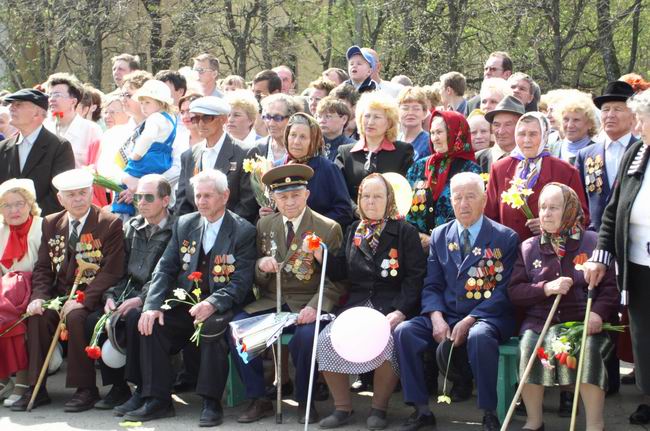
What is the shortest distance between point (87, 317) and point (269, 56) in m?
13.7

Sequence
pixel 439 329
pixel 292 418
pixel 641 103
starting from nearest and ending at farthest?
pixel 641 103 < pixel 439 329 < pixel 292 418

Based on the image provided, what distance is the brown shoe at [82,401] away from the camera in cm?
720

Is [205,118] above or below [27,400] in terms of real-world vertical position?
above

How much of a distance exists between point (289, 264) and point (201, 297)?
71cm

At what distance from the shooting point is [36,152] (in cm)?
875

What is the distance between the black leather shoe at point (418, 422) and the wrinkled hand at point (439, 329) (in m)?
0.50

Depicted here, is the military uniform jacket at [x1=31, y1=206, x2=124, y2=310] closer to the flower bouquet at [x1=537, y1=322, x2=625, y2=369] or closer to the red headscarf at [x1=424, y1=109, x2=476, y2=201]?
the red headscarf at [x1=424, y1=109, x2=476, y2=201]

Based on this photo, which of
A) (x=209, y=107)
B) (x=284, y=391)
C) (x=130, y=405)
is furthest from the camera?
(x=209, y=107)

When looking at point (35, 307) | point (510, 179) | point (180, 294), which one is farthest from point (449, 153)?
point (35, 307)

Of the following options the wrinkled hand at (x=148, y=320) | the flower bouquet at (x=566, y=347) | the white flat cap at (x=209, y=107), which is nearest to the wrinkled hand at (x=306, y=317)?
the wrinkled hand at (x=148, y=320)

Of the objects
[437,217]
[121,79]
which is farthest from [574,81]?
[437,217]

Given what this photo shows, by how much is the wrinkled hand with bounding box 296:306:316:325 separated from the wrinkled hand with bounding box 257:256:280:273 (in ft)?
1.18

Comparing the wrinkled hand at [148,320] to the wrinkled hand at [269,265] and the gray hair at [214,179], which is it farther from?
the gray hair at [214,179]

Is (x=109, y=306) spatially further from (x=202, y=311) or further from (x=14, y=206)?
(x=14, y=206)
